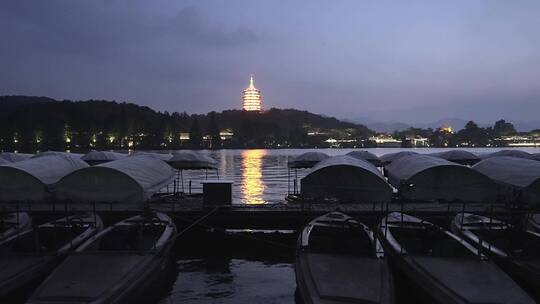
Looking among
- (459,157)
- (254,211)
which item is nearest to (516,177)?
(254,211)

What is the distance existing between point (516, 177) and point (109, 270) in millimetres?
24064

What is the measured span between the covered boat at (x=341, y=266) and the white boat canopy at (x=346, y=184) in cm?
836

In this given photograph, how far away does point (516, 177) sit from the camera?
2845 cm

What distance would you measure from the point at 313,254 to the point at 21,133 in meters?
196

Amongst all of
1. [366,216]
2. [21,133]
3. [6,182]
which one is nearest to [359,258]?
[366,216]

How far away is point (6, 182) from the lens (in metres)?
28.5

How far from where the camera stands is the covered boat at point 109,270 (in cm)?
1293

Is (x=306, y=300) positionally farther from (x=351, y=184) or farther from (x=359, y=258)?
(x=351, y=184)

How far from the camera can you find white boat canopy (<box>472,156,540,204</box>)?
26.7 m

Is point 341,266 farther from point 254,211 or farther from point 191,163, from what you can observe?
point 191,163

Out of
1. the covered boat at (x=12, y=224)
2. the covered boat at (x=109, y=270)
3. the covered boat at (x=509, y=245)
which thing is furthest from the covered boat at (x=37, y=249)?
the covered boat at (x=509, y=245)

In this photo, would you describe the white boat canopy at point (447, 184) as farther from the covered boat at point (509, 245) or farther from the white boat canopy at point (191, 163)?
the white boat canopy at point (191, 163)

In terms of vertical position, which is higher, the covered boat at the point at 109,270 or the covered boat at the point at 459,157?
the covered boat at the point at 459,157

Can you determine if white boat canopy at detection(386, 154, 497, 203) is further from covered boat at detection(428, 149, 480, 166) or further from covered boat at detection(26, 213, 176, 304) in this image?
covered boat at detection(428, 149, 480, 166)
